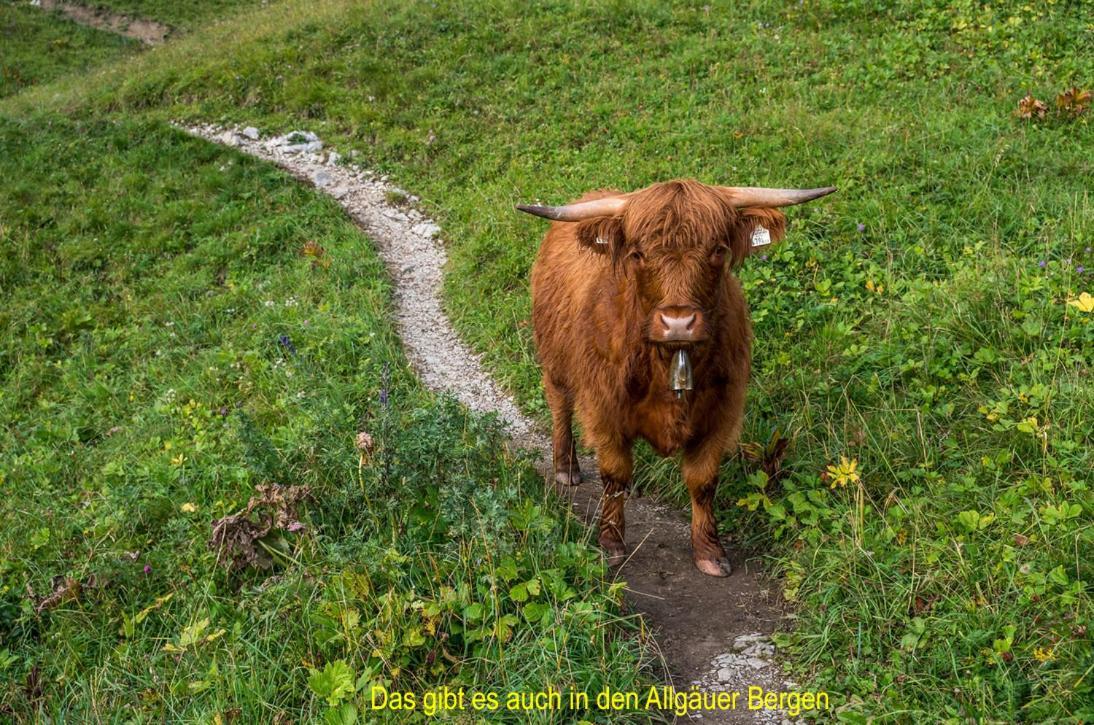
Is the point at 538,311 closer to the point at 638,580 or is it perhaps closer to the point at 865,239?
the point at 638,580

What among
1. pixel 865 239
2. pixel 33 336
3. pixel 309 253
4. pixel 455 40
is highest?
pixel 455 40

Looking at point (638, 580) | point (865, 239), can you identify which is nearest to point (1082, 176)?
point (865, 239)

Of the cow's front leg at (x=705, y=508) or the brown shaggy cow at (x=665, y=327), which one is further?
the cow's front leg at (x=705, y=508)

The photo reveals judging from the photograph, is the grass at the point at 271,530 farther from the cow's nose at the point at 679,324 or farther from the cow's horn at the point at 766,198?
the cow's horn at the point at 766,198

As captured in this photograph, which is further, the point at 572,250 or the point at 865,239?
the point at 865,239

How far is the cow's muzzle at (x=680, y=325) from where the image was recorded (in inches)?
173

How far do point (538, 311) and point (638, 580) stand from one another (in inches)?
93.8

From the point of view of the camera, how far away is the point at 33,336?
1088cm

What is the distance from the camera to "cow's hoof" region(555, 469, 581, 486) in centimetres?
674

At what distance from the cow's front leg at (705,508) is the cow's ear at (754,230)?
1.23 m

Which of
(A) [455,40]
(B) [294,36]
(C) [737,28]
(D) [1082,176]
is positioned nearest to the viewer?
(D) [1082,176]

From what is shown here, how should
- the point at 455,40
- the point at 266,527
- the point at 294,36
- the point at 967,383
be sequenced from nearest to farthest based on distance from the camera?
1. the point at 266,527
2. the point at 967,383
3. the point at 455,40
4. the point at 294,36

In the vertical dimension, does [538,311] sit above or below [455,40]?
below

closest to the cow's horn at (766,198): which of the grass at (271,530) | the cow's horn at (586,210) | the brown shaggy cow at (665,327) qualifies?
the brown shaggy cow at (665,327)
